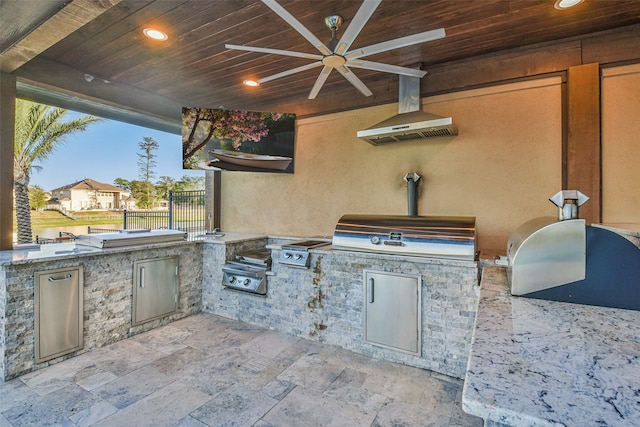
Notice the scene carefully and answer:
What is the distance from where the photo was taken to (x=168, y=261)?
142 inches

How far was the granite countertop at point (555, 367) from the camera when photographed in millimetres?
591

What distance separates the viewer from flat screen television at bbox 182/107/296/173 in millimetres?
4207

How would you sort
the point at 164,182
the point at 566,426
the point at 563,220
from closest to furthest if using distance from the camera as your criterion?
the point at 566,426, the point at 563,220, the point at 164,182

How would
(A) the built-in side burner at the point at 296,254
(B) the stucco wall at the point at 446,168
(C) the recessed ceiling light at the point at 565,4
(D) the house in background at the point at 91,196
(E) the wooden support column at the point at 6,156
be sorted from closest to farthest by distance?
(C) the recessed ceiling light at the point at 565,4 → (E) the wooden support column at the point at 6,156 → (B) the stucco wall at the point at 446,168 → (A) the built-in side burner at the point at 296,254 → (D) the house in background at the point at 91,196

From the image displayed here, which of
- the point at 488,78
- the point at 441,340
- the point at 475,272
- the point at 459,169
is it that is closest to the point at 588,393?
the point at 475,272

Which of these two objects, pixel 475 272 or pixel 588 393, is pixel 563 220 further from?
pixel 475 272

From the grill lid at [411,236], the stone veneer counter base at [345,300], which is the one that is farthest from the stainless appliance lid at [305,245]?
the grill lid at [411,236]

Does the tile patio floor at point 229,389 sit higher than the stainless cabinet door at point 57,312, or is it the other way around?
the stainless cabinet door at point 57,312

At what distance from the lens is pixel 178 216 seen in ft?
15.5

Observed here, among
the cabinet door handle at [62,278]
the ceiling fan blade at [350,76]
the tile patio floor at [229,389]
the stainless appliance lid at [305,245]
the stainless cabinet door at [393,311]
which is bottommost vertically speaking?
the tile patio floor at [229,389]

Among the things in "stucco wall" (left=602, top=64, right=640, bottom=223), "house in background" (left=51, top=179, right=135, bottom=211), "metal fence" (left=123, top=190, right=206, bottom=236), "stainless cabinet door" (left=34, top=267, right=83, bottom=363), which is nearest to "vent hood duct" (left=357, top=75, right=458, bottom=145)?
"stucco wall" (left=602, top=64, right=640, bottom=223)

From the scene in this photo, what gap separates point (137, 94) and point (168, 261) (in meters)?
2.33

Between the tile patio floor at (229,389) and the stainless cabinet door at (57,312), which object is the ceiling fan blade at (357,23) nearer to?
the tile patio floor at (229,389)

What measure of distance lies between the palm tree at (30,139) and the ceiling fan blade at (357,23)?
133 inches
